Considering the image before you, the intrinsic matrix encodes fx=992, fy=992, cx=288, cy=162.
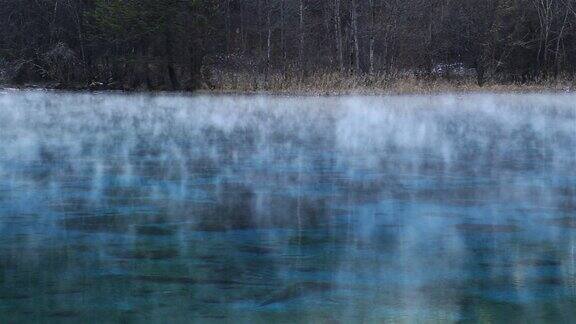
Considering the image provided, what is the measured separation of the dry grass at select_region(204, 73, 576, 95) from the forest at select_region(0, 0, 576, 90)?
0.23 m

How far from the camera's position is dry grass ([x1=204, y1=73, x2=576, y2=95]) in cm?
2974

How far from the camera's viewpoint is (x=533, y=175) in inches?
368

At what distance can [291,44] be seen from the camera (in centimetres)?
3562

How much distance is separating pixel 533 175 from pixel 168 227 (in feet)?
13.5

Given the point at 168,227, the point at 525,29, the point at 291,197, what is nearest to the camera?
the point at 168,227

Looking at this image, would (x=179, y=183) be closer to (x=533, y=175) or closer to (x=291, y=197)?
(x=291, y=197)

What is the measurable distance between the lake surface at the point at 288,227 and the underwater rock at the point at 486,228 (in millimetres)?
27

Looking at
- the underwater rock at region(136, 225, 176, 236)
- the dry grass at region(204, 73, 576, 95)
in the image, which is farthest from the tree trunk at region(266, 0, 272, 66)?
the underwater rock at region(136, 225, 176, 236)

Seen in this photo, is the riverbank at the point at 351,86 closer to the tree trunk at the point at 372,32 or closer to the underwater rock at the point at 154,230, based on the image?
the tree trunk at the point at 372,32

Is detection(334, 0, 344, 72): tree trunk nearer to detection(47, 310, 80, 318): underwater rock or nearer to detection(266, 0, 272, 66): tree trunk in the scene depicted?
detection(266, 0, 272, 66): tree trunk

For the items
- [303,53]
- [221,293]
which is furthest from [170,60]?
[221,293]

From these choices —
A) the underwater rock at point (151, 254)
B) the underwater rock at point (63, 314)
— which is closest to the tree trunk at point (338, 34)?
the underwater rock at point (151, 254)

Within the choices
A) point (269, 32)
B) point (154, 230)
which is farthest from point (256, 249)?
point (269, 32)

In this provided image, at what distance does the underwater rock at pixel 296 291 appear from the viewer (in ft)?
15.4
